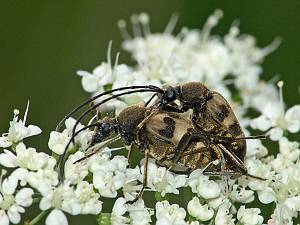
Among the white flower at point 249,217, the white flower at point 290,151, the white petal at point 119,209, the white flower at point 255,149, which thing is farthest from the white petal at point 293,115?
the white petal at point 119,209

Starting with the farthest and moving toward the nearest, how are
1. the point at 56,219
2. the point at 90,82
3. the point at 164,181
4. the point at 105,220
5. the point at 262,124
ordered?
the point at 262,124, the point at 90,82, the point at 164,181, the point at 105,220, the point at 56,219

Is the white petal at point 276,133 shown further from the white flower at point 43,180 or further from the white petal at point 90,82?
the white flower at point 43,180

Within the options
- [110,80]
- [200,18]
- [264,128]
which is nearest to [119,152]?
[110,80]

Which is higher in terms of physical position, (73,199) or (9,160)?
(9,160)

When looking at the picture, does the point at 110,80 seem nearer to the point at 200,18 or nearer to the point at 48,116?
the point at 48,116

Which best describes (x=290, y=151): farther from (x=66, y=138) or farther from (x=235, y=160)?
(x=66, y=138)

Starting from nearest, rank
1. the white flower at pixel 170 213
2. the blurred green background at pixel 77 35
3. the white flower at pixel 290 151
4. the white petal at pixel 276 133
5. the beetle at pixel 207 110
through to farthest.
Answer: the white flower at pixel 170 213, the beetle at pixel 207 110, the white flower at pixel 290 151, the white petal at pixel 276 133, the blurred green background at pixel 77 35

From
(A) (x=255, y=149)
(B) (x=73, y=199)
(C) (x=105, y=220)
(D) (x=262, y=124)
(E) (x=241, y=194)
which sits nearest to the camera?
(B) (x=73, y=199)

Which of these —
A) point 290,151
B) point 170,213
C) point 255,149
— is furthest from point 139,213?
point 290,151
